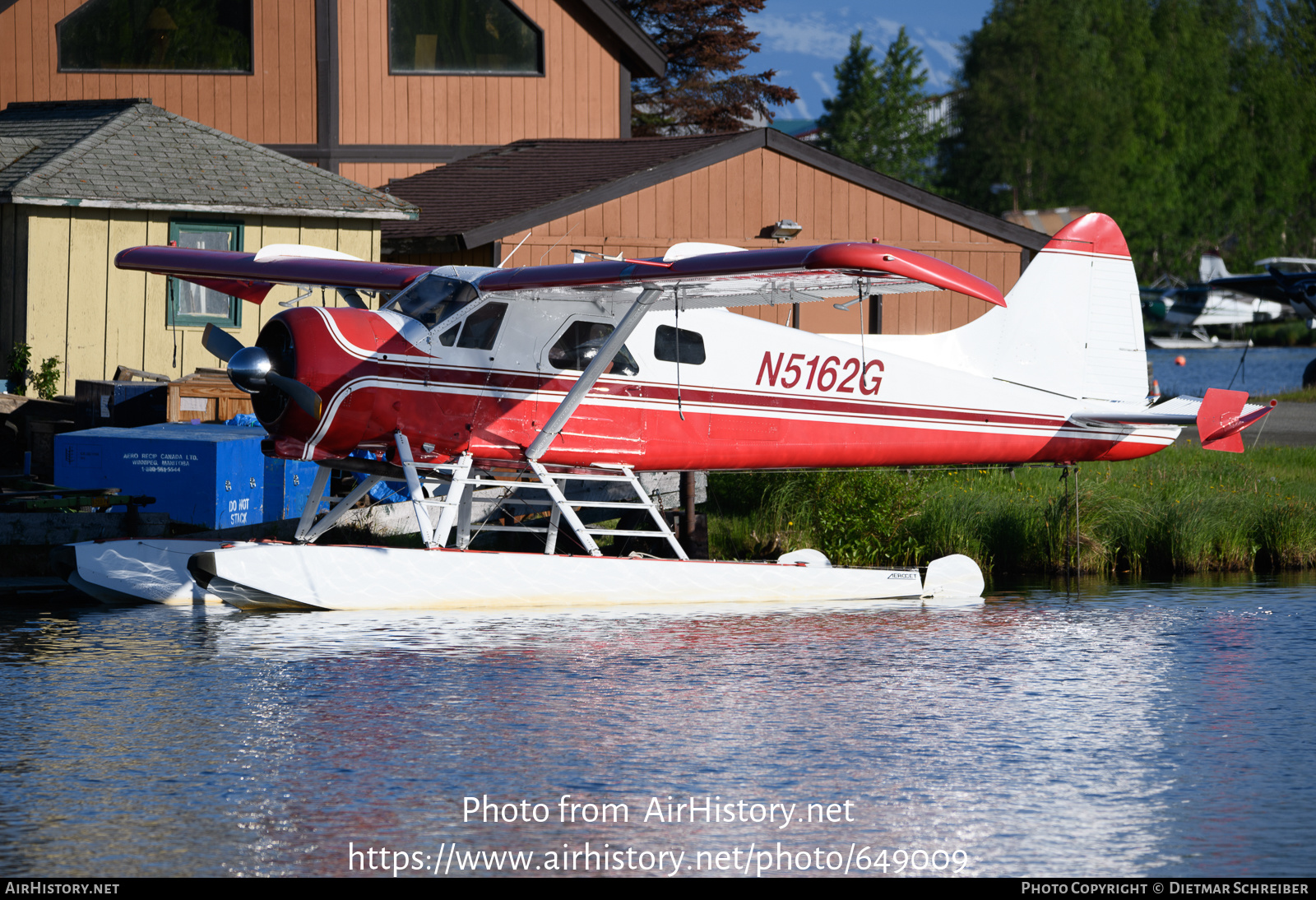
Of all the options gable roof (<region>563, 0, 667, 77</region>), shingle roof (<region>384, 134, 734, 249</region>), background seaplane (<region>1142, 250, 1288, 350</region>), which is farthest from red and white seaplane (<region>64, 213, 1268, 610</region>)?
background seaplane (<region>1142, 250, 1288, 350</region>)

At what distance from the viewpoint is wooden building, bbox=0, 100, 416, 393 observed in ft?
51.0

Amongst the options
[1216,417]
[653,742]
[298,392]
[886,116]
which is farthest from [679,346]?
[886,116]

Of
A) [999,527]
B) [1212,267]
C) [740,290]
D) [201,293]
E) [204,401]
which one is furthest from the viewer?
[1212,267]

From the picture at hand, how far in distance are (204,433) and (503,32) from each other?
1027cm

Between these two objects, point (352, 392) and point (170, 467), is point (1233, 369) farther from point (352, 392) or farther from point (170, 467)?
point (352, 392)

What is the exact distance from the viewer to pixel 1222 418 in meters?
12.6

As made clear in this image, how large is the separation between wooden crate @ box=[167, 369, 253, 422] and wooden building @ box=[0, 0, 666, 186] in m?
6.03

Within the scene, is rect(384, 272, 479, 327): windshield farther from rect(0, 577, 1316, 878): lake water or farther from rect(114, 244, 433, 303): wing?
rect(0, 577, 1316, 878): lake water

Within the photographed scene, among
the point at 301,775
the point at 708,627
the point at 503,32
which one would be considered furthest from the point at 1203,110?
the point at 301,775

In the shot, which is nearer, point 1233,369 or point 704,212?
point 704,212

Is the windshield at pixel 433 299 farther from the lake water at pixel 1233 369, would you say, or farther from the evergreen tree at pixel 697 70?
the evergreen tree at pixel 697 70

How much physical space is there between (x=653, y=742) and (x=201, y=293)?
10807 mm

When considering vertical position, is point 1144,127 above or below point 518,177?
above

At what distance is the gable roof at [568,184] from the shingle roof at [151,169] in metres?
0.83
